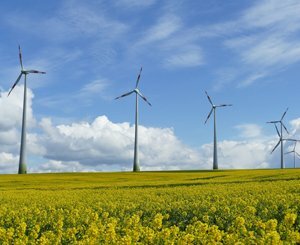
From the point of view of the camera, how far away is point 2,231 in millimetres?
14102

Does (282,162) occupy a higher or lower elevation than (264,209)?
higher

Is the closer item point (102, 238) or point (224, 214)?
point (102, 238)

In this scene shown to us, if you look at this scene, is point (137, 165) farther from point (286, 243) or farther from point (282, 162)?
point (286, 243)

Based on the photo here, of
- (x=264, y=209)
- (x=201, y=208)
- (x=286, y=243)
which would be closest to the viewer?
(x=286, y=243)

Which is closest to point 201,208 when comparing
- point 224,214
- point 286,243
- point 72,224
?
point 224,214

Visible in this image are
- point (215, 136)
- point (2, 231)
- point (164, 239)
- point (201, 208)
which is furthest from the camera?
point (215, 136)

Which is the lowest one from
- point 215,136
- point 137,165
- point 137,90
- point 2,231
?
point 2,231

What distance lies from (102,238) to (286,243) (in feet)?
14.9

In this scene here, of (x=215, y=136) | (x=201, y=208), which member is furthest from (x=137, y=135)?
(x=201, y=208)

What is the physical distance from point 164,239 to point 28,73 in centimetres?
9707

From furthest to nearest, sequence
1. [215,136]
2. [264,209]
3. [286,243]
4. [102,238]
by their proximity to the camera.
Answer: [215,136] < [264,209] < [102,238] < [286,243]

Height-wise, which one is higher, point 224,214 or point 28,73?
point 28,73

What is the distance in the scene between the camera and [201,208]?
19969mm

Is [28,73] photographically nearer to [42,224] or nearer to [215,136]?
[215,136]
